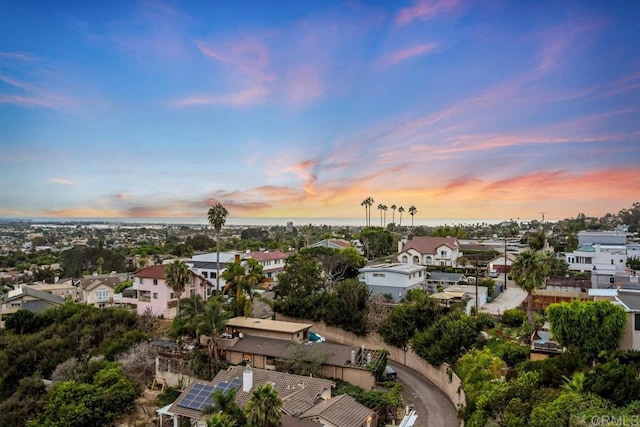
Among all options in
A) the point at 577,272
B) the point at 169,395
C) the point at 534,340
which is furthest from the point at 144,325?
the point at 577,272

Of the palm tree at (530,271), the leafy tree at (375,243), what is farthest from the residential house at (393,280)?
the leafy tree at (375,243)

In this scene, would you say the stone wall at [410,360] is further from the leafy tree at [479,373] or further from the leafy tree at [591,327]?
the leafy tree at [591,327]

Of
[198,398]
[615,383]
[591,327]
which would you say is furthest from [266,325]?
[615,383]

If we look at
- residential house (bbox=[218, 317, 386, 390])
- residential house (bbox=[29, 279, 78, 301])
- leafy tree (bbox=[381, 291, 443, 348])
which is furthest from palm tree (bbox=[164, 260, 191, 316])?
residential house (bbox=[29, 279, 78, 301])

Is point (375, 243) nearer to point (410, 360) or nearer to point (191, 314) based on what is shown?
point (410, 360)

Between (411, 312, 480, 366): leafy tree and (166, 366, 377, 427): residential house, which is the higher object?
(411, 312, 480, 366): leafy tree

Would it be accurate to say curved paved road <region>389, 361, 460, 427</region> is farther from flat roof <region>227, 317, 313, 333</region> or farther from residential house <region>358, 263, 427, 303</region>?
residential house <region>358, 263, 427, 303</region>
